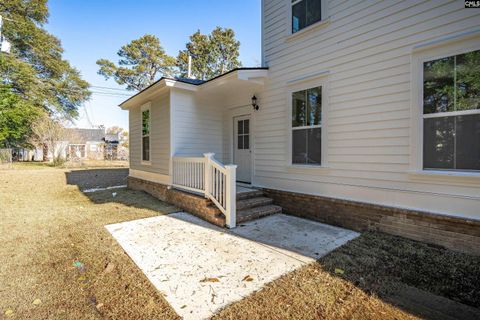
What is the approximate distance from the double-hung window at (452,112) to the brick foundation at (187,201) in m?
3.69

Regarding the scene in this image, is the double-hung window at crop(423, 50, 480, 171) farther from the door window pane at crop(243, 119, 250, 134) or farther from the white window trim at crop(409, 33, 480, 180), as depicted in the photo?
the door window pane at crop(243, 119, 250, 134)

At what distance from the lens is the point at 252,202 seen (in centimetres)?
546

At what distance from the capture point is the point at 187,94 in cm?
692

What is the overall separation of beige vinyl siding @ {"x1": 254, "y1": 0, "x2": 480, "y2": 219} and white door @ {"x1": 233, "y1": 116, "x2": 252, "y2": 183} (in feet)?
4.64

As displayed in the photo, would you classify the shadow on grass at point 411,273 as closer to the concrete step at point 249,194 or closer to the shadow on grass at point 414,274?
the shadow on grass at point 414,274

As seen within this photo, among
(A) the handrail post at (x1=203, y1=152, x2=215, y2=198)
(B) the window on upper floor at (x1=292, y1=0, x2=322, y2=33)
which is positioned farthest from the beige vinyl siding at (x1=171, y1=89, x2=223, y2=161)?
(B) the window on upper floor at (x1=292, y1=0, x2=322, y2=33)

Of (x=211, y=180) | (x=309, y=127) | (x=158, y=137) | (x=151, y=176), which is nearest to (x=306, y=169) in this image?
(x=309, y=127)

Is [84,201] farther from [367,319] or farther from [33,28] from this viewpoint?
[33,28]

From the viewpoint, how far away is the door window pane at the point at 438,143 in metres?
3.47

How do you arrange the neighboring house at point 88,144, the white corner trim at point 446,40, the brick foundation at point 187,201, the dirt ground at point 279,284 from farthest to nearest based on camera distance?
the neighboring house at point 88,144
the brick foundation at point 187,201
the white corner trim at point 446,40
the dirt ground at point 279,284

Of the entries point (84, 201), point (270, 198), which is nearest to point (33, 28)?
point (84, 201)

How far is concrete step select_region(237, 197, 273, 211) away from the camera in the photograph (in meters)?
5.26

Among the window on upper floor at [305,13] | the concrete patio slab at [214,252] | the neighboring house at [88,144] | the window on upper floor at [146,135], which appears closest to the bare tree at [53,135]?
the neighboring house at [88,144]

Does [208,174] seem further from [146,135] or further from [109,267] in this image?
[146,135]
